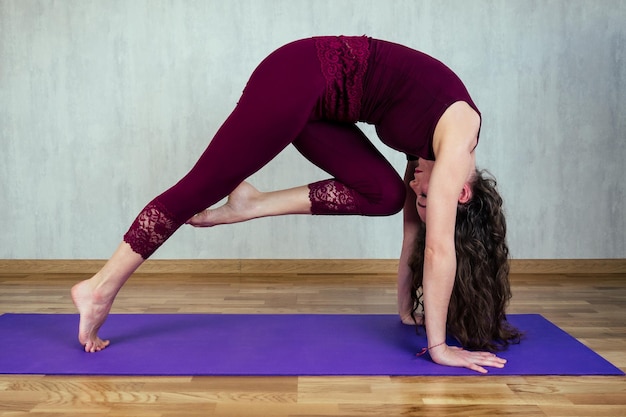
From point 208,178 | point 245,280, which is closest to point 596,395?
point 208,178

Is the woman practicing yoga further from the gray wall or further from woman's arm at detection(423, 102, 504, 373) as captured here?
the gray wall

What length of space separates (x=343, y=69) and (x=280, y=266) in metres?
2.06

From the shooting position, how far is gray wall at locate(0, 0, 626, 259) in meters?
3.98

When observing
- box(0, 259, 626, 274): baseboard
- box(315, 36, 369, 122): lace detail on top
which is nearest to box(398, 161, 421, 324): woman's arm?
box(315, 36, 369, 122): lace detail on top

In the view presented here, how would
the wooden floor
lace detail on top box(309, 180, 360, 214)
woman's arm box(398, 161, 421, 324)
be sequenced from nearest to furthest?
the wooden floor, lace detail on top box(309, 180, 360, 214), woman's arm box(398, 161, 421, 324)

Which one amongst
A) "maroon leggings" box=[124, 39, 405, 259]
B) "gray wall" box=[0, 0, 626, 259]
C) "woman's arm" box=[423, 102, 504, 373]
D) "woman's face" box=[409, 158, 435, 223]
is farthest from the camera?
"gray wall" box=[0, 0, 626, 259]

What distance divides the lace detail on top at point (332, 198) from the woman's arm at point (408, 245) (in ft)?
0.88

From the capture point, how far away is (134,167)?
409 cm

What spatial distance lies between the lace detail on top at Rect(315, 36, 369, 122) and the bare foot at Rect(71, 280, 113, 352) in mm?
1013

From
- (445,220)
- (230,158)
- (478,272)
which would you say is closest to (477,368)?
(478,272)

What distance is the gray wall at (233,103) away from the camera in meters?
3.98

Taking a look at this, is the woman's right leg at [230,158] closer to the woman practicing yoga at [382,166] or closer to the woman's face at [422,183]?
the woman practicing yoga at [382,166]

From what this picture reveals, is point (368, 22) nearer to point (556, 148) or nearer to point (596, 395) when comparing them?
point (556, 148)

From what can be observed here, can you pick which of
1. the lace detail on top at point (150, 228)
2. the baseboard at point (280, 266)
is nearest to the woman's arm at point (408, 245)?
the lace detail on top at point (150, 228)
